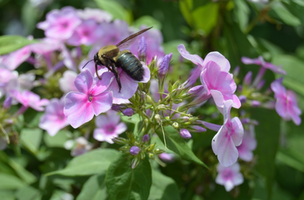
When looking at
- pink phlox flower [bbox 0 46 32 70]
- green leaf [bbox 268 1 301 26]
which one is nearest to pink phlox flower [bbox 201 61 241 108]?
green leaf [bbox 268 1 301 26]

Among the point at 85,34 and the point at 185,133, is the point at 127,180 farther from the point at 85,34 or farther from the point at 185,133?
the point at 85,34

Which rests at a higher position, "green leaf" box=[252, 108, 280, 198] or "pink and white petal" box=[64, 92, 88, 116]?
"pink and white petal" box=[64, 92, 88, 116]

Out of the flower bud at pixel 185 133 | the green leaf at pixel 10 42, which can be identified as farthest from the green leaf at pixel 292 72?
the green leaf at pixel 10 42

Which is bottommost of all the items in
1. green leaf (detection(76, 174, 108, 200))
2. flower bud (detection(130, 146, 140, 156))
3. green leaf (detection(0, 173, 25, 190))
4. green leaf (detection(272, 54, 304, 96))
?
green leaf (detection(0, 173, 25, 190))

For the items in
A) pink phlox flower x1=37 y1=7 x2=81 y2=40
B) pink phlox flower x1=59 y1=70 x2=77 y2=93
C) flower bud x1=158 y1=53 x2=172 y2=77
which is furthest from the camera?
pink phlox flower x1=37 y1=7 x2=81 y2=40

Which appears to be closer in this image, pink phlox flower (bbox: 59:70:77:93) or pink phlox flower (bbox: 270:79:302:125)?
pink phlox flower (bbox: 270:79:302:125)

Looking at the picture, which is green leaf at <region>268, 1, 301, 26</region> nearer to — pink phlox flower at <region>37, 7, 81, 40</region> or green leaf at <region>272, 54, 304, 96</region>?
green leaf at <region>272, 54, 304, 96</region>

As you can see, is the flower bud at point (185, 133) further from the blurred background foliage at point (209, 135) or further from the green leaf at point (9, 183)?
the green leaf at point (9, 183)
